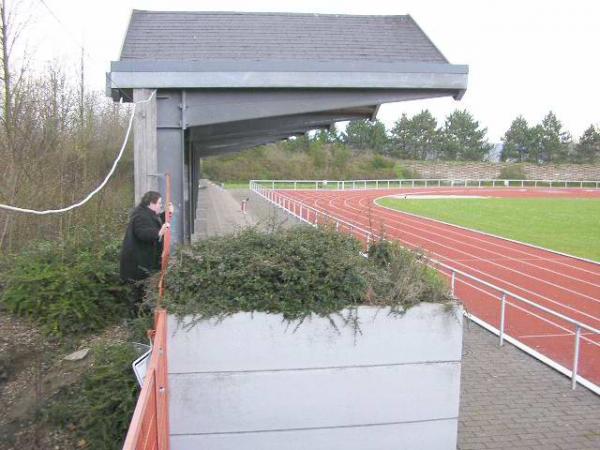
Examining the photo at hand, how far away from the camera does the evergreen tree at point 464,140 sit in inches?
3664

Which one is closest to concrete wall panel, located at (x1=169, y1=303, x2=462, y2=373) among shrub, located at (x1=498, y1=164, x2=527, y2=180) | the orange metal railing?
the orange metal railing

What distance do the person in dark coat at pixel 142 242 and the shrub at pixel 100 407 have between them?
98 cm

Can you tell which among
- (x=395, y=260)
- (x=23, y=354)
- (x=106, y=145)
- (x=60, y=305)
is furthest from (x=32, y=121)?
(x=395, y=260)

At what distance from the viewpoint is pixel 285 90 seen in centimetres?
693

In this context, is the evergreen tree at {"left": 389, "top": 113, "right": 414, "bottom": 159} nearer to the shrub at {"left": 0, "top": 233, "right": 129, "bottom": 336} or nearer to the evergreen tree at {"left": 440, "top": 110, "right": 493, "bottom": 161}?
the evergreen tree at {"left": 440, "top": 110, "right": 493, "bottom": 161}

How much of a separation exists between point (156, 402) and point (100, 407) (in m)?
1.01

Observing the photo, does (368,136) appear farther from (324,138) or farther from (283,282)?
(283,282)

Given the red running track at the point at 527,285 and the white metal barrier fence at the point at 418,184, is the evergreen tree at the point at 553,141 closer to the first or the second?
the white metal barrier fence at the point at 418,184

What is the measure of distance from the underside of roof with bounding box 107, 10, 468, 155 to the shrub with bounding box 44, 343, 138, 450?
3.18 m

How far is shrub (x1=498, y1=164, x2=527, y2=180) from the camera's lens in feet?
251

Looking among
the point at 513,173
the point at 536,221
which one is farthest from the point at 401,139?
the point at 536,221

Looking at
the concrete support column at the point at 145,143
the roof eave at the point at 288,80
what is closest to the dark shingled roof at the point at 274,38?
the roof eave at the point at 288,80

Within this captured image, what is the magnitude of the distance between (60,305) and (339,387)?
2731 mm

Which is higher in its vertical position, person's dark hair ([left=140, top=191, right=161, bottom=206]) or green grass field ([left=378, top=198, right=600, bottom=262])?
person's dark hair ([left=140, top=191, right=161, bottom=206])
